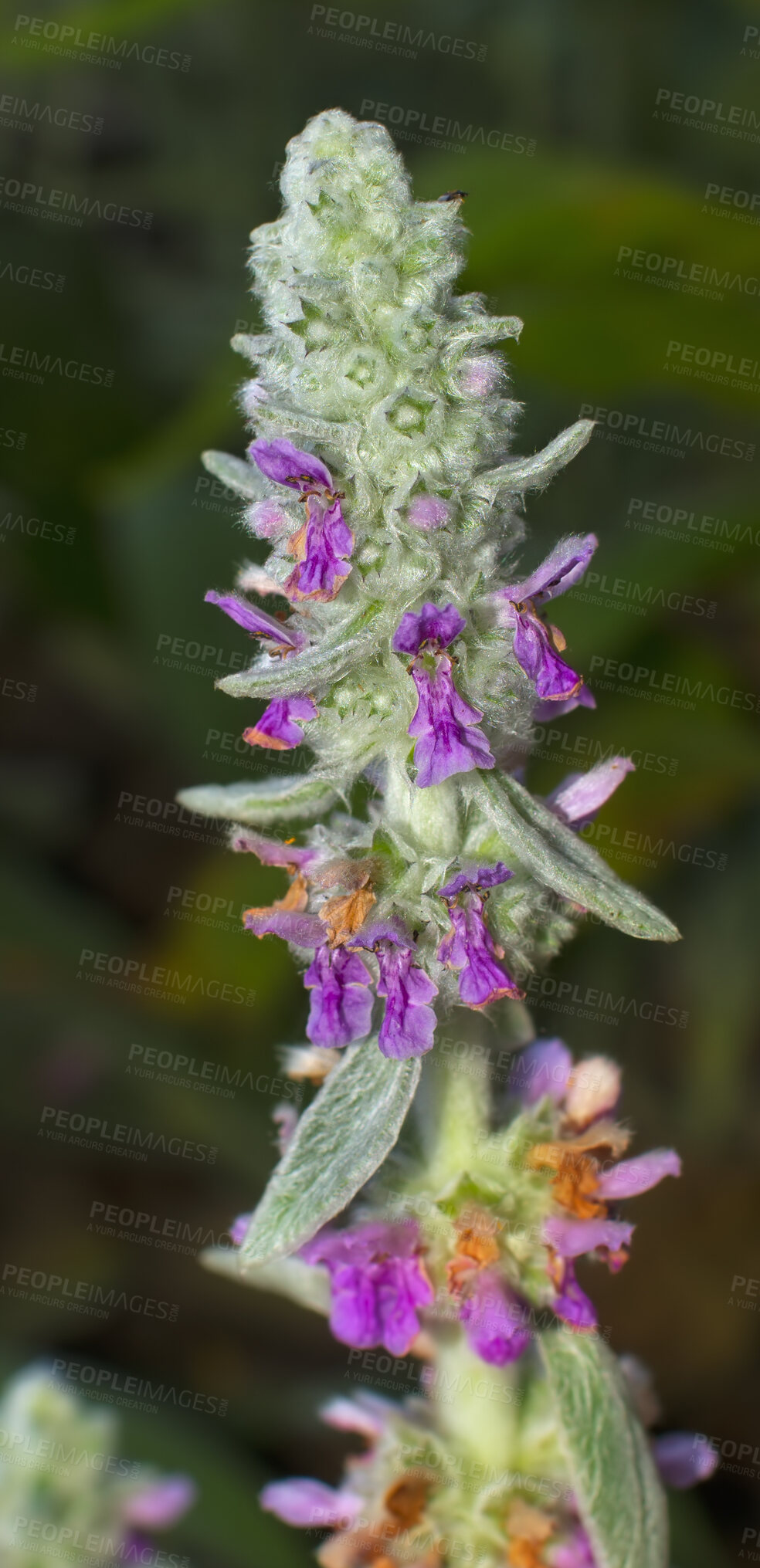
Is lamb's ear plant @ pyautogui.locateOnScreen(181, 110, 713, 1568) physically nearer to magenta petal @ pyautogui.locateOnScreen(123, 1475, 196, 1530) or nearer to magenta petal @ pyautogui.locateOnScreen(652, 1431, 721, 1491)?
magenta petal @ pyautogui.locateOnScreen(652, 1431, 721, 1491)

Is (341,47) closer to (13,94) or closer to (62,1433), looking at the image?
(13,94)

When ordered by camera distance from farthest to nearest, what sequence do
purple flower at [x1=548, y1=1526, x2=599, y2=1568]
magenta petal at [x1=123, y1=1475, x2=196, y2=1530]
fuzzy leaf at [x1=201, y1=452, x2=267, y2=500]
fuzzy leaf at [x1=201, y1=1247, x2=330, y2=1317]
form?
magenta petal at [x1=123, y1=1475, x2=196, y2=1530]
fuzzy leaf at [x1=201, y1=1247, x2=330, y2=1317]
purple flower at [x1=548, y1=1526, x2=599, y2=1568]
fuzzy leaf at [x1=201, y1=452, x2=267, y2=500]

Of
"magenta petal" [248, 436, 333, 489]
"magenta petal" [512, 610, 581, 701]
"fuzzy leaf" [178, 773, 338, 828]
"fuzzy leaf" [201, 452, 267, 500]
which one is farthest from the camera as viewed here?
"fuzzy leaf" [178, 773, 338, 828]

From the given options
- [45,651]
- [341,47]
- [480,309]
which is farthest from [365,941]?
[341,47]

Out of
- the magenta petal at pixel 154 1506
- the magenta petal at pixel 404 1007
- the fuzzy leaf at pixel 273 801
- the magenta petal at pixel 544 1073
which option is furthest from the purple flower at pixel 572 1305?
the magenta petal at pixel 154 1506

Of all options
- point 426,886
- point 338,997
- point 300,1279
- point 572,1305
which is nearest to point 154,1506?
point 300,1279

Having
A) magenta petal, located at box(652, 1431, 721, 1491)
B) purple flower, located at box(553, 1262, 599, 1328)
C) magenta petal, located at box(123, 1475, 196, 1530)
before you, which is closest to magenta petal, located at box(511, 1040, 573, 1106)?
purple flower, located at box(553, 1262, 599, 1328)

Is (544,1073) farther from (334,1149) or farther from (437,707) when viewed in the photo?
(437,707)

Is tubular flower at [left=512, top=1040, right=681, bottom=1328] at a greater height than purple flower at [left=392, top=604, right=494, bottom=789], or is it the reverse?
purple flower at [left=392, top=604, right=494, bottom=789]
